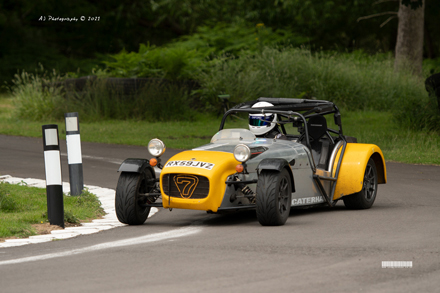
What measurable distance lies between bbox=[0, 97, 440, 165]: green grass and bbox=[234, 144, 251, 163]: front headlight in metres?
8.28

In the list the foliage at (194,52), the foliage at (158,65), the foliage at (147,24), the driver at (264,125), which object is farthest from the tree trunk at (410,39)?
the driver at (264,125)

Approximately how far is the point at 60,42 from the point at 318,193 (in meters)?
41.3

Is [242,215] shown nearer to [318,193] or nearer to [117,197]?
[318,193]

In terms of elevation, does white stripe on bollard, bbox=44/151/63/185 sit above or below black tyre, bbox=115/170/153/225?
above

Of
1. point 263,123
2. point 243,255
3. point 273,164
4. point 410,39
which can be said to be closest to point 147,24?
point 410,39

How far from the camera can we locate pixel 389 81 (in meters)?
28.1

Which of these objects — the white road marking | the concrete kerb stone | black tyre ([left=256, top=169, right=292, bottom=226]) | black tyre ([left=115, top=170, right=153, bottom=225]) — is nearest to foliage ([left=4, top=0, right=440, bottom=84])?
the concrete kerb stone

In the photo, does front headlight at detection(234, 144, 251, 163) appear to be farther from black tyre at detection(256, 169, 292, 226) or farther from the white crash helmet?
the white crash helmet

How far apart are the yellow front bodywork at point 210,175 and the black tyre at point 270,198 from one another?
15.8 inches

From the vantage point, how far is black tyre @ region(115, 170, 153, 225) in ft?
27.4

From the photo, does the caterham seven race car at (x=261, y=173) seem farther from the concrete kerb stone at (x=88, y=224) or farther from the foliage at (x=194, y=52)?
the foliage at (x=194, y=52)

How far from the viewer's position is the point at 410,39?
28.4 meters

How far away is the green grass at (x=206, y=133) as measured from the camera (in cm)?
1717

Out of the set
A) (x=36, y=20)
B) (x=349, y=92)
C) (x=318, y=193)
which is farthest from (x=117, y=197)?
(x=36, y=20)
